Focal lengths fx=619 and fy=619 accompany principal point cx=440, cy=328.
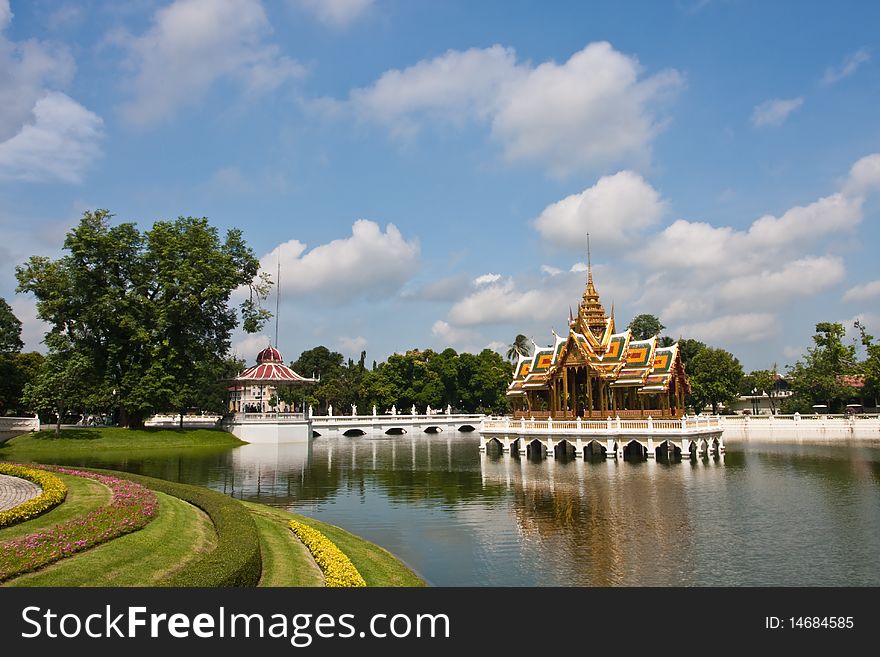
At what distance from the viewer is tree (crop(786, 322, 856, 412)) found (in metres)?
74.9

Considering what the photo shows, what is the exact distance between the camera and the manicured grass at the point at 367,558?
50.4 ft

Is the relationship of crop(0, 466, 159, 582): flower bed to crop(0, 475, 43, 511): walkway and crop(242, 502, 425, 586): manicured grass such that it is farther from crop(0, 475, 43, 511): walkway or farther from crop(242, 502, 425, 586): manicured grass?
crop(242, 502, 425, 586): manicured grass

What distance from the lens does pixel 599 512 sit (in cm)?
2458

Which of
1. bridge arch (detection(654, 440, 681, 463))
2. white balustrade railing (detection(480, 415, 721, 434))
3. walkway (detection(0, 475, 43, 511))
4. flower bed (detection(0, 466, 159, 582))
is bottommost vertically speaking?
bridge arch (detection(654, 440, 681, 463))

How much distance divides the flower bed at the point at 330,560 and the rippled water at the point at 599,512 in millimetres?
2479

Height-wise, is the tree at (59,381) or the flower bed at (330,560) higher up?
the tree at (59,381)

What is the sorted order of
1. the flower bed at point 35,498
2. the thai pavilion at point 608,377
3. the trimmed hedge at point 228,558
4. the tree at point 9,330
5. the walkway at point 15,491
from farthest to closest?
the tree at point 9,330 → the thai pavilion at point 608,377 → the walkway at point 15,491 → the flower bed at point 35,498 → the trimmed hedge at point 228,558

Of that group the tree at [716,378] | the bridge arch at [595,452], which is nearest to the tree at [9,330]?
the bridge arch at [595,452]

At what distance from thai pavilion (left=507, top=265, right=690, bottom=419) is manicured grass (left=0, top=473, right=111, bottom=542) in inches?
1378

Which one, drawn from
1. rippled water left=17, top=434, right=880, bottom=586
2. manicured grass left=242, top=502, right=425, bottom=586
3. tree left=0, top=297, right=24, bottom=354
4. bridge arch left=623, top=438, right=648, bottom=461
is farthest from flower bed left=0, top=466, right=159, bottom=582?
tree left=0, top=297, right=24, bottom=354

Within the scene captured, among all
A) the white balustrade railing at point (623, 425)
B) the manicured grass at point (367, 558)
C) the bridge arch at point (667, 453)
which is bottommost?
the bridge arch at point (667, 453)

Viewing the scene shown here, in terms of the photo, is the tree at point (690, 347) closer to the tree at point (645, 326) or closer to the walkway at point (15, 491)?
the tree at point (645, 326)
